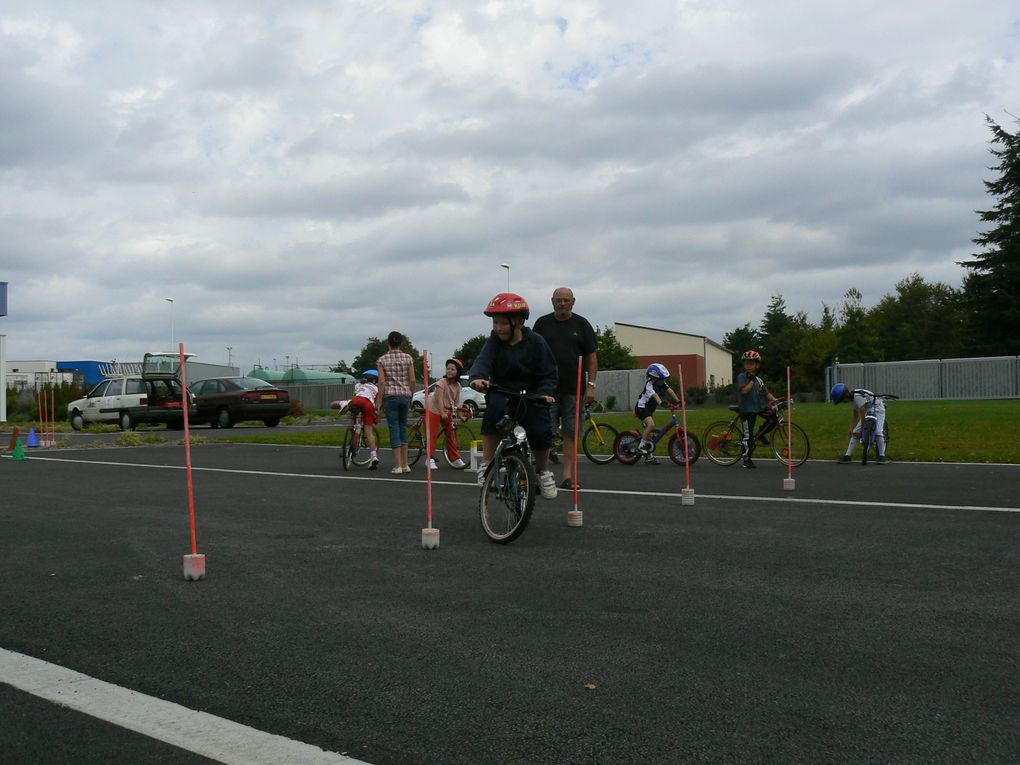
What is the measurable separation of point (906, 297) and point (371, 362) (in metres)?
61.7

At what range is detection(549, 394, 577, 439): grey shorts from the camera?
10562 millimetres

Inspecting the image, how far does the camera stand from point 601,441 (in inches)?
610

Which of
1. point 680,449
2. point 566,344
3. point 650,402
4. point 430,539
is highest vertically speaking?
point 566,344

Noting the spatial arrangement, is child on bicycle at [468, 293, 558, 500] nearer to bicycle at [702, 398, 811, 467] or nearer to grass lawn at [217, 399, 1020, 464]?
bicycle at [702, 398, 811, 467]

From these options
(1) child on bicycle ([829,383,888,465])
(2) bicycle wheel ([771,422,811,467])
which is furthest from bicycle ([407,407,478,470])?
(1) child on bicycle ([829,383,888,465])

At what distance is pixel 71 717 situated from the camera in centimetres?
358

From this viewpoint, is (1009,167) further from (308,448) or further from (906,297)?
(308,448)

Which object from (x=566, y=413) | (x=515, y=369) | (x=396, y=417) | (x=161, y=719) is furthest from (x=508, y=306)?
(x=396, y=417)

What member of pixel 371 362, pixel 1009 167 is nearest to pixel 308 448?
pixel 1009 167

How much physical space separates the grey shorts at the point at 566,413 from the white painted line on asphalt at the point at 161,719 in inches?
268

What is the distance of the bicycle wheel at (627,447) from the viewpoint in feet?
49.2

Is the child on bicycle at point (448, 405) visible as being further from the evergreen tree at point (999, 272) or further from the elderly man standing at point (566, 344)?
the evergreen tree at point (999, 272)

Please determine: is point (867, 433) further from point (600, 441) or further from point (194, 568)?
point (194, 568)

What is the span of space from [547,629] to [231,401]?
27554 millimetres
